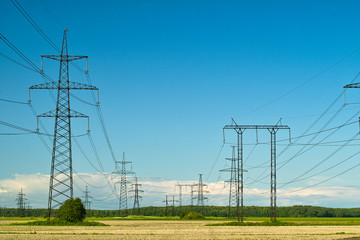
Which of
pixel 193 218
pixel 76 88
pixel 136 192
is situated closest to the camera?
pixel 76 88

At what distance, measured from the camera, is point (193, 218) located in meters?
141

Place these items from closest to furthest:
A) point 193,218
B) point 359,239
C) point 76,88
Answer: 1. point 359,239
2. point 76,88
3. point 193,218

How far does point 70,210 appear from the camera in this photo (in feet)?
253

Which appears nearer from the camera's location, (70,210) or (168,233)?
(168,233)

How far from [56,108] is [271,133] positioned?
36.2 meters

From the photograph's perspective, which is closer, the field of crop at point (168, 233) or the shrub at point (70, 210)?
the field of crop at point (168, 233)

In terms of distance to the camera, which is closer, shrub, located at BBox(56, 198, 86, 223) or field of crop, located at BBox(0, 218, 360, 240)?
field of crop, located at BBox(0, 218, 360, 240)

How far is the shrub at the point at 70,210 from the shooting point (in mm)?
76544

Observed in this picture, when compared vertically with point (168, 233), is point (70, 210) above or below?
above

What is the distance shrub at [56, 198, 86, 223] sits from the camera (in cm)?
7654

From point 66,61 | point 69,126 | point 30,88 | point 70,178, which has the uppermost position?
point 66,61

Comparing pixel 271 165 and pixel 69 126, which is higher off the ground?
pixel 69 126

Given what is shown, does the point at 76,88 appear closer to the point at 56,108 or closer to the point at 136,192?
the point at 56,108

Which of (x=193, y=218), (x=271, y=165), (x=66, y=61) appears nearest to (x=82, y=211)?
(x=66, y=61)
